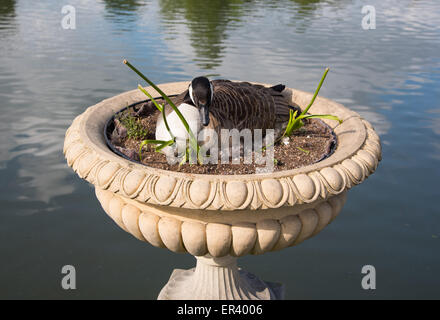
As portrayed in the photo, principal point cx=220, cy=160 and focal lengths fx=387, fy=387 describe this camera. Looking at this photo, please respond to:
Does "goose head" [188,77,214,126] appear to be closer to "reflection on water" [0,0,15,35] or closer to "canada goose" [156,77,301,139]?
"canada goose" [156,77,301,139]

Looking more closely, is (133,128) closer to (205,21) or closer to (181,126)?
(181,126)

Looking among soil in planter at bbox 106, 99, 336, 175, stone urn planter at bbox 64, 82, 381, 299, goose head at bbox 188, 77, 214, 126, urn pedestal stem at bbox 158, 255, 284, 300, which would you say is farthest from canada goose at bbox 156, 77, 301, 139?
urn pedestal stem at bbox 158, 255, 284, 300

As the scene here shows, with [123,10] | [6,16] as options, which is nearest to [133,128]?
[6,16]


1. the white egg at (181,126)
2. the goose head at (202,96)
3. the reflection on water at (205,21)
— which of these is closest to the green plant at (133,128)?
the white egg at (181,126)

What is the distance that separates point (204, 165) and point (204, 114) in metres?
0.23

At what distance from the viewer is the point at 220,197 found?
1468 millimetres

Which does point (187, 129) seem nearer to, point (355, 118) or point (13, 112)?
point (355, 118)

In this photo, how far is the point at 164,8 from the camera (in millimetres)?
12836

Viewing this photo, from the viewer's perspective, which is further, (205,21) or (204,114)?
(205,21)

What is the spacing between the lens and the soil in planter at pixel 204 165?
1.79 m

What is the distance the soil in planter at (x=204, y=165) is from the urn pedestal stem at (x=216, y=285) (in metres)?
0.60

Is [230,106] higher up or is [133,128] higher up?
[230,106]

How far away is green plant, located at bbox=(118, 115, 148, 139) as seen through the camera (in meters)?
2.10

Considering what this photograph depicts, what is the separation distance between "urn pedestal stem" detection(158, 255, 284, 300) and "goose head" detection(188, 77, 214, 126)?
799 mm
